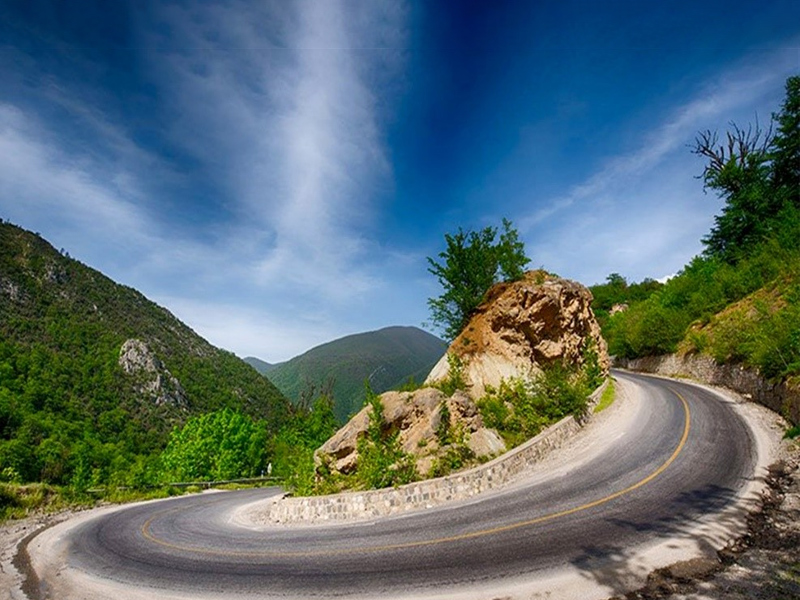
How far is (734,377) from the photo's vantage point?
63.9 feet

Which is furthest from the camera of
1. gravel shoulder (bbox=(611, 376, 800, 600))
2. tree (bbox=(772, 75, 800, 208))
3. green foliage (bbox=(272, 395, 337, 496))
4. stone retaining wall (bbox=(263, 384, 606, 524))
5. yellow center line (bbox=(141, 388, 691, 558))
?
tree (bbox=(772, 75, 800, 208))

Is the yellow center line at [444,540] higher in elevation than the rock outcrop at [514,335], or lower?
lower

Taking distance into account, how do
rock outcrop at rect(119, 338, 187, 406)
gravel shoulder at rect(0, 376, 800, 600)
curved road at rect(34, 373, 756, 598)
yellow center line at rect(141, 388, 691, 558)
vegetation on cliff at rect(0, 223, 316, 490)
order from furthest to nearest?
1. rock outcrop at rect(119, 338, 187, 406)
2. vegetation on cliff at rect(0, 223, 316, 490)
3. yellow center line at rect(141, 388, 691, 558)
4. curved road at rect(34, 373, 756, 598)
5. gravel shoulder at rect(0, 376, 800, 600)

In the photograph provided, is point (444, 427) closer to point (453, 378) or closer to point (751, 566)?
point (453, 378)

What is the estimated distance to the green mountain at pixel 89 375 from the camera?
46.4 meters

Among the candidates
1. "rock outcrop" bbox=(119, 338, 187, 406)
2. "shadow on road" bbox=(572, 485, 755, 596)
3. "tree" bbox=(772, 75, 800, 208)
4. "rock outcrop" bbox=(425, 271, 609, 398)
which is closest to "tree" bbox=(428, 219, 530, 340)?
"rock outcrop" bbox=(425, 271, 609, 398)

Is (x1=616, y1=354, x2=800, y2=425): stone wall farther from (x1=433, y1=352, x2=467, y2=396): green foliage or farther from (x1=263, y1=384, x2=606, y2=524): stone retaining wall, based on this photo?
(x1=433, y1=352, x2=467, y2=396): green foliage

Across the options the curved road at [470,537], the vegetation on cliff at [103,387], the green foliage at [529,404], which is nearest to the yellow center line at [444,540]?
the curved road at [470,537]

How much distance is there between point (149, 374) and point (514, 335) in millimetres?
76321

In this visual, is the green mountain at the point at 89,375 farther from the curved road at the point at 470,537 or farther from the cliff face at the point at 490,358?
the curved road at the point at 470,537

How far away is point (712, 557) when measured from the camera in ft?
19.1

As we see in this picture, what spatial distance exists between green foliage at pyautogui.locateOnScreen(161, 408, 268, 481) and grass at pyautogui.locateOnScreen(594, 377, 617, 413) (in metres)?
34.0

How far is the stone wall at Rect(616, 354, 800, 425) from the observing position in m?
13.6

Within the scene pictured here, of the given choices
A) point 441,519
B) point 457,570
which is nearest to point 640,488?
point 441,519
